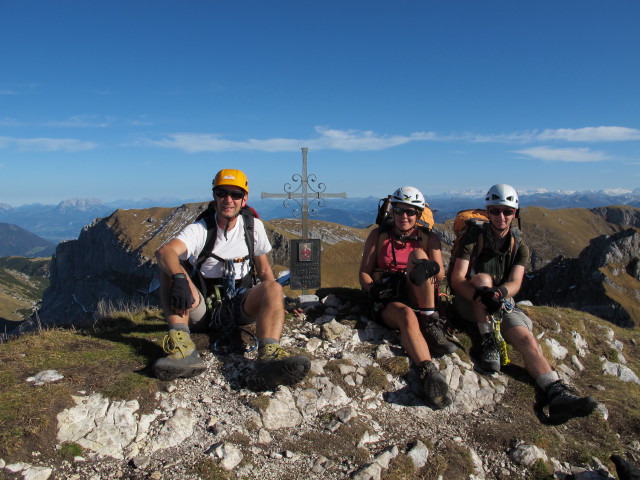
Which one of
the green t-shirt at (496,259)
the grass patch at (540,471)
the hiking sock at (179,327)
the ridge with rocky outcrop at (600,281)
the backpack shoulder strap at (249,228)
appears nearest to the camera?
the grass patch at (540,471)

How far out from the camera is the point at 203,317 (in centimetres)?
698

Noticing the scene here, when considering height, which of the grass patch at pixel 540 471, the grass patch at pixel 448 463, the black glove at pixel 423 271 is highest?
the black glove at pixel 423 271

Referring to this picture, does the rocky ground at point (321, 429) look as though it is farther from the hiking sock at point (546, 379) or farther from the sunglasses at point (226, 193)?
the sunglasses at point (226, 193)

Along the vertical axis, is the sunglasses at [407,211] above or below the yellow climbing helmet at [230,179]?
below

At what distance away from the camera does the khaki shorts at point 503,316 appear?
7.26m

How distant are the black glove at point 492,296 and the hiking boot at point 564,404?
1.42 metres

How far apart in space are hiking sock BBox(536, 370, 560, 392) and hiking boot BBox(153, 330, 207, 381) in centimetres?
525

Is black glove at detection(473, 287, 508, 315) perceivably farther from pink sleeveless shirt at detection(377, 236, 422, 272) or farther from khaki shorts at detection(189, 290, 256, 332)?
khaki shorts at detection(189, 290, 256, 332)

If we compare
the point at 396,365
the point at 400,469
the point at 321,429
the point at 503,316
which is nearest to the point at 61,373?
the point at 321,429

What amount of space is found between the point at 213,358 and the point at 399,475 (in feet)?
10.9

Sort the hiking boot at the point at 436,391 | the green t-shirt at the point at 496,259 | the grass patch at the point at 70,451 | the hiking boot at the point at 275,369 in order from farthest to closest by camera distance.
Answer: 1. the green t-shirt at the point at 496,259
2. the hiking boot at the point at 436,391
3. the hiking boot at the point at 275,369
4. the grass patch at the point at 70,451

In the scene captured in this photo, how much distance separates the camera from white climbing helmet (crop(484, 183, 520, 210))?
7281 millimetres

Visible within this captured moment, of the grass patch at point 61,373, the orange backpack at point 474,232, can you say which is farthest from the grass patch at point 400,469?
the orange backpack at point 474,232

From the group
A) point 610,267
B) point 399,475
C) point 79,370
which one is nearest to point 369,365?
point 399,475
